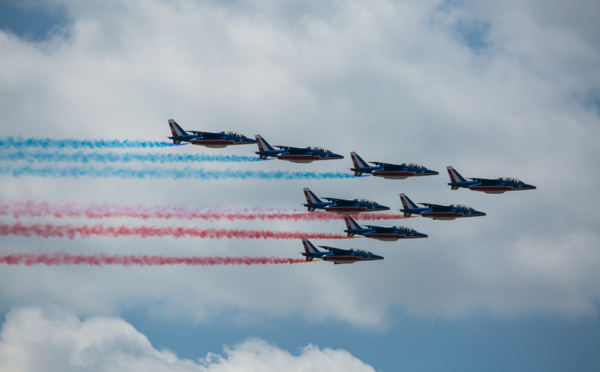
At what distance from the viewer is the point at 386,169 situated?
158 meters

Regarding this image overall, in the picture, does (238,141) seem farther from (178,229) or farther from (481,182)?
(481,182)

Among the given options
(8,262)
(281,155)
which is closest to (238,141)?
(281,155)

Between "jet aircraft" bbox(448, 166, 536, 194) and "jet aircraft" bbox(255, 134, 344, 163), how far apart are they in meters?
19.6

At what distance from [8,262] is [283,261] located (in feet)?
148

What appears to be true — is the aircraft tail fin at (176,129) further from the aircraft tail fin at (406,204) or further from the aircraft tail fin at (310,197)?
the aircraft tail fin at (406,204)

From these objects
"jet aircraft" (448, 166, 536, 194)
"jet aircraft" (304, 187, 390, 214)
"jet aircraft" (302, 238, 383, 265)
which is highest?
"jet aircraft" (448, 166, 536, 194)

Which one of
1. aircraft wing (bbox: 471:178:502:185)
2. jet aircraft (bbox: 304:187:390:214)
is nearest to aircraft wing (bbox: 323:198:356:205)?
jet aircraft (bbox: 304:187:390:214)

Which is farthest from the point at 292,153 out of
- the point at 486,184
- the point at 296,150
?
the point at 486,184

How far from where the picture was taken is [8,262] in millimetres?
128625

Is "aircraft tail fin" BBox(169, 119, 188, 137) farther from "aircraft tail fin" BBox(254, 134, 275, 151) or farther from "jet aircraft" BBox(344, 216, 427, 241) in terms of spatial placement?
"jet aircraft" BBox(344, 216, 427, 241)

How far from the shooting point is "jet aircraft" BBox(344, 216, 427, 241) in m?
160

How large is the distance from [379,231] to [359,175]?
385 inches

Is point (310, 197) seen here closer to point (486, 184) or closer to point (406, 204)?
point (406, 204)

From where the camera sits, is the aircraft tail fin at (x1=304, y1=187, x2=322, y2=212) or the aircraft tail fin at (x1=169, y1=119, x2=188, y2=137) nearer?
the aircraft tail fin at (x1=169, y1=119, x2=188, y2=137)
